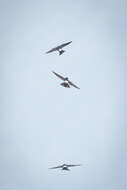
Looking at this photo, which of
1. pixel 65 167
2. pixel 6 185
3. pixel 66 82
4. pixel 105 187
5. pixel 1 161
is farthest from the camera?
pixel 1 161

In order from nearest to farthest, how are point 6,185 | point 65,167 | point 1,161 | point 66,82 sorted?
point 66,82 < point 65,167 < point 6,185 < point 1,161

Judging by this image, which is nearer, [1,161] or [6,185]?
[6,185]

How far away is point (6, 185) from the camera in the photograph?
569 ft

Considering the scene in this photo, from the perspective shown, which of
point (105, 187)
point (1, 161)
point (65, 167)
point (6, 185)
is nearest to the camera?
point (65, 167)

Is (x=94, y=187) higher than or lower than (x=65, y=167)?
higher

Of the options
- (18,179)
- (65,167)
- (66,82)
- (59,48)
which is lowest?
(65,167)

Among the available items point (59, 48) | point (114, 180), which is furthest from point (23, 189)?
point (59, 48)

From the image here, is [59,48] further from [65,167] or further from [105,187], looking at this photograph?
[105,187]

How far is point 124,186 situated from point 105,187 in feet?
31.6

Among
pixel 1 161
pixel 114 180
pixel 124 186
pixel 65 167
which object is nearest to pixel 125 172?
pixel 114 180

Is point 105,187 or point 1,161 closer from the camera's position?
point 105,187

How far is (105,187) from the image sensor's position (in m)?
187

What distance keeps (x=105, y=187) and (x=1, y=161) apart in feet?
128

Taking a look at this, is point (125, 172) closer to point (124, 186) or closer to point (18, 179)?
point (124, 186)
